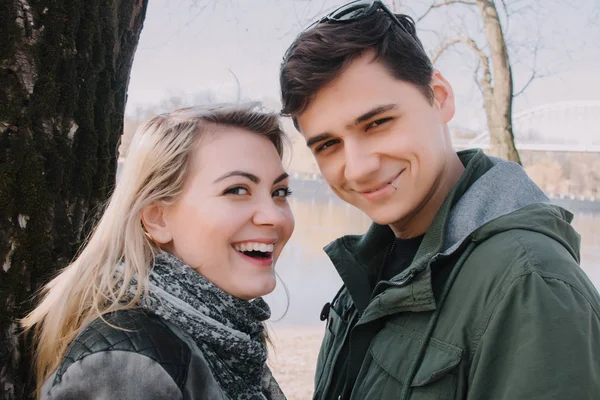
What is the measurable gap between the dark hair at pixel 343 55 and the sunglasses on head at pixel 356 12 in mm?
17

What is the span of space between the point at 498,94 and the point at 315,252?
18116 mm

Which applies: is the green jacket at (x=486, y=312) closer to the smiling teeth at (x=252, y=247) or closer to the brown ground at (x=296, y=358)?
the smiling teeth at (x=252, y=247)

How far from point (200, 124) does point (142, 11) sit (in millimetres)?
697

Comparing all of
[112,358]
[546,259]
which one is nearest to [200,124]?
[112,358]

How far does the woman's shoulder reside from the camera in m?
1.22

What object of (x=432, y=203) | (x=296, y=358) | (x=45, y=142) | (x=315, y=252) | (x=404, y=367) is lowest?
(x=315, y=252)

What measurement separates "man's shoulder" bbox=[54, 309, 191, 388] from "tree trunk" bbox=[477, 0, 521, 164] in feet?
17.7

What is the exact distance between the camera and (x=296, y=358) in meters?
8.99

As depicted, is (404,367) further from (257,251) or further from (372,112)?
(372,112)

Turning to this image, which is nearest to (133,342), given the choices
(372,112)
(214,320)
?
(214,320)

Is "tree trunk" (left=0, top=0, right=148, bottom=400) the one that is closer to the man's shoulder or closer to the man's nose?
the man's shoulder

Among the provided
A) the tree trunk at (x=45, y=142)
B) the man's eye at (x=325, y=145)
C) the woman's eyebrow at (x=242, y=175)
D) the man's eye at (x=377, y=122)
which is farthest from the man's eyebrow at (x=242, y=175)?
the tree trunk at (x=45, y=142)

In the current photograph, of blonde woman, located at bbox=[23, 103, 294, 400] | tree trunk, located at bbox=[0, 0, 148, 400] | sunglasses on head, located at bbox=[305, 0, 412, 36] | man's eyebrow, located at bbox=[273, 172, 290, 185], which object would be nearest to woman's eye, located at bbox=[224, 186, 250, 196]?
blonde woman, located at bbox=[23, 103, 294, 400]

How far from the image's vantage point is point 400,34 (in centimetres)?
180
